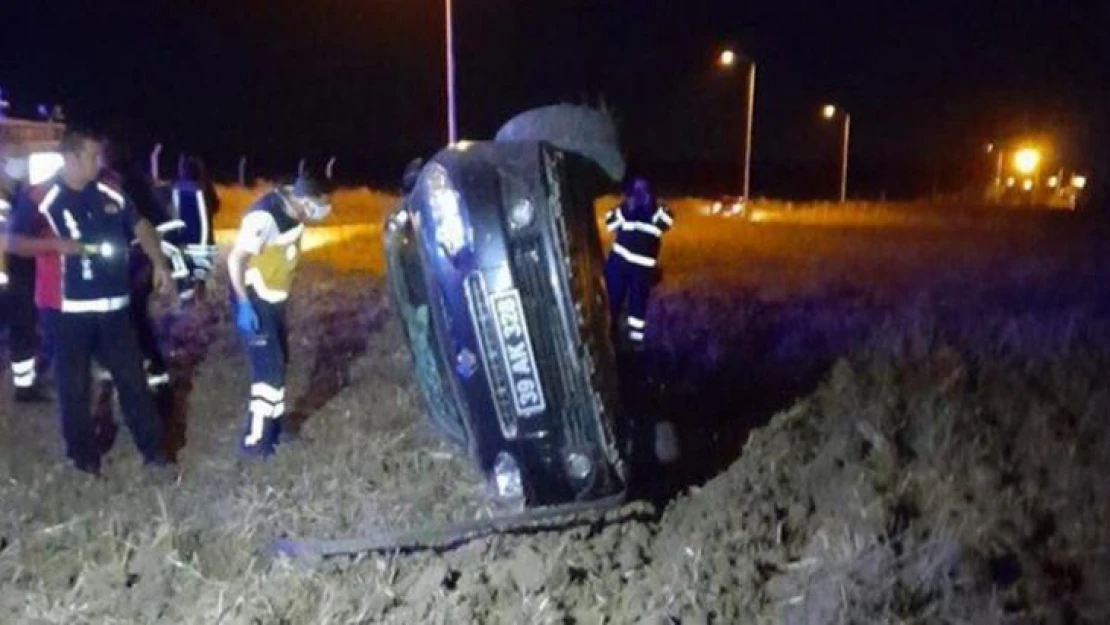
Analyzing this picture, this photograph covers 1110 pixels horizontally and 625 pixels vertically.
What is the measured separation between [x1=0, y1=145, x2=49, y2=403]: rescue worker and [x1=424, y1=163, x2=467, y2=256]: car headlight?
3804mm

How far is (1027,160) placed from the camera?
73.1 meters

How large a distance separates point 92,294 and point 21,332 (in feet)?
7.51

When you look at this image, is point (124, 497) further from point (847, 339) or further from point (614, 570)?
point (847, 339)

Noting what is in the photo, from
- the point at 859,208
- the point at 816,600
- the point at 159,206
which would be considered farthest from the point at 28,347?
the point at 859,208

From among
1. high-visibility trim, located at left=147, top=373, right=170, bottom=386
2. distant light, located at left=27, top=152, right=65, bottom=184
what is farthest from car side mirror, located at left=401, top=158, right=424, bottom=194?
high-visibility trim, located at left=147, top=373, right=170, bottom=386

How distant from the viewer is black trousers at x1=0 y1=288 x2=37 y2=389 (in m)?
9.02

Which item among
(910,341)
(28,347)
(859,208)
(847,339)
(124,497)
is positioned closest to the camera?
(124,497)

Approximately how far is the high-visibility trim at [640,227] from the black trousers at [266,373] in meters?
3.57

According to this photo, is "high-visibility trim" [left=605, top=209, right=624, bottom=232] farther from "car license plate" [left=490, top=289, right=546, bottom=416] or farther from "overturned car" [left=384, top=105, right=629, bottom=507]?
"car license plate" [left=490, top=289, right=546, bottom=416]

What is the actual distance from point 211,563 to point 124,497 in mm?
1288

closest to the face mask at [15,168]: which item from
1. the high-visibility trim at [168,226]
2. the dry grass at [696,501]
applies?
the high-visibility trim at [168,226]

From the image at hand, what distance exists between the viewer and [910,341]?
10.2 m

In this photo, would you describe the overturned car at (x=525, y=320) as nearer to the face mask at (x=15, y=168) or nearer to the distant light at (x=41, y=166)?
the distant light at (x=41, y=166)

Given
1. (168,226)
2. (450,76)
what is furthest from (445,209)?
(450,76)
